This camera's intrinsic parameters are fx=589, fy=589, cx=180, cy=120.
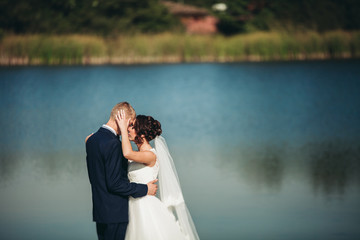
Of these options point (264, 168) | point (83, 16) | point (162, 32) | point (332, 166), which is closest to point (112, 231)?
point (264, 168)

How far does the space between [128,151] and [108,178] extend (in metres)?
0.28

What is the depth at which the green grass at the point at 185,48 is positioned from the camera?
113 feet

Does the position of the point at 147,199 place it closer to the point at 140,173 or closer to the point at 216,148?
the point at 140,173

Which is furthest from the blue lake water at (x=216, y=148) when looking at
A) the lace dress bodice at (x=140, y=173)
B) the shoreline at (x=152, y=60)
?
the shoreline at (x=152, y=60)

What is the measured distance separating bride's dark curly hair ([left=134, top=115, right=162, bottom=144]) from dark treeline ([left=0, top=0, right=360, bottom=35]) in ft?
122

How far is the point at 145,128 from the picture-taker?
4.48 metres

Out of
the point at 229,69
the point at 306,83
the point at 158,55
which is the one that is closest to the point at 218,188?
the point at 306,83

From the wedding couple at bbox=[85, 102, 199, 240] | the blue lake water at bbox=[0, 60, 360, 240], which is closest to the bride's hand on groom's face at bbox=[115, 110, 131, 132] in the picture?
the wedding couple at bbox=[85, 102, 199, 240]

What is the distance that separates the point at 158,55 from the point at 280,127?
70.3ft

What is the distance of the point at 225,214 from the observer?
23.2ft

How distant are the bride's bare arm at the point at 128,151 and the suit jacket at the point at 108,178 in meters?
0.06

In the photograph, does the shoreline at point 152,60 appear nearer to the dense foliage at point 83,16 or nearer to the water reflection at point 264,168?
the dense foliage at point 83,16

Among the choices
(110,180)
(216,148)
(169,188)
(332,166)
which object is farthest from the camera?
(216,148)

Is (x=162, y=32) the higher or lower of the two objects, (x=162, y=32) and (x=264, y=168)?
the higher
